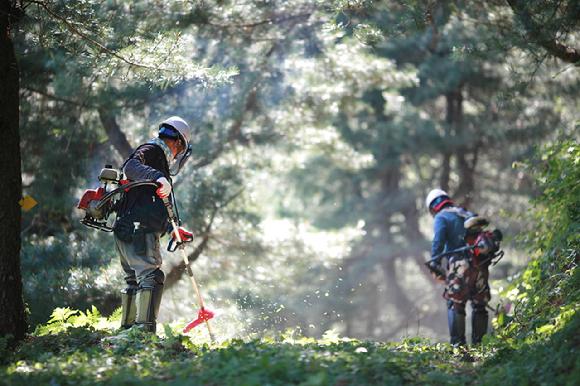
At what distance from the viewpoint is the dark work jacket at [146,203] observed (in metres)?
4.95

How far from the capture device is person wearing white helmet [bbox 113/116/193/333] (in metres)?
4.82

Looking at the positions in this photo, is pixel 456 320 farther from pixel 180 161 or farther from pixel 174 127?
pixel 174 127

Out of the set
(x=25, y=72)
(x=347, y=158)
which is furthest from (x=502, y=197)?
(x=25, y=72)

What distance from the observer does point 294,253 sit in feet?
34.7

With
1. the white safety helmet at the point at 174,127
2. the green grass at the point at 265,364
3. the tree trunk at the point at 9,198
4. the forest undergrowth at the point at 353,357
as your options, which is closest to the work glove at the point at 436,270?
the forest undergrowth at the point at 353,357

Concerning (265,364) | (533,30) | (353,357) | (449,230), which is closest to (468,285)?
(449,230)

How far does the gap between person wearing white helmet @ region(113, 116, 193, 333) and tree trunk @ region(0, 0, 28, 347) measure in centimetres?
92

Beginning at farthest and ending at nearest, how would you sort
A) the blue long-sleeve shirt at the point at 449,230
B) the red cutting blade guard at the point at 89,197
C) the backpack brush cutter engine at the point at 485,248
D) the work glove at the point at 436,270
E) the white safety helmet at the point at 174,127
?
the blue long-sleeve shirt at the point at 449,230
the work glove at the point at 436,270
the backpack brush cutter engine at the point at 485,248
the white safety helmet at the point at 174,127
the red cutting blade guard at the point at 89,197

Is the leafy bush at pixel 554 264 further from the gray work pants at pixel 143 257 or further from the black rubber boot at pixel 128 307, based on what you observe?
the black rubber boot at pixel 128 307

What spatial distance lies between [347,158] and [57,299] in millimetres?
8772

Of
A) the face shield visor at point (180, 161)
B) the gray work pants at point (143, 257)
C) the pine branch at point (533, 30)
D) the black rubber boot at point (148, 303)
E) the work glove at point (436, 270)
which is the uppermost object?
the pine branch at point (533, 30)

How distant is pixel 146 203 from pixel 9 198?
126cm

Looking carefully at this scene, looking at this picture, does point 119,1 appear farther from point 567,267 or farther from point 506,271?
point 506,271

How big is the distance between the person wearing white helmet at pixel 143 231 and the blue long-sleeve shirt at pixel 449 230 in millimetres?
3588
